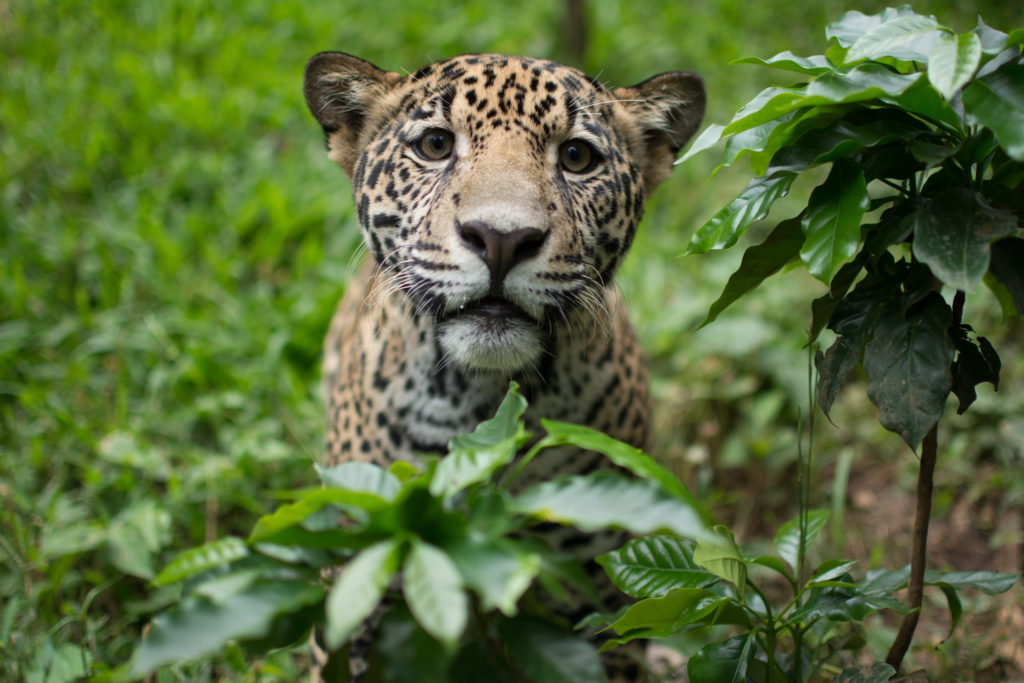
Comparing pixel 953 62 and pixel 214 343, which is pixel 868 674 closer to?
pixel 953 62

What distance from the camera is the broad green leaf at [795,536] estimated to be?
259 cm

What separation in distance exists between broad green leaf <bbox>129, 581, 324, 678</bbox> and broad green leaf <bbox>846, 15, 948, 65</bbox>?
178 centimetres

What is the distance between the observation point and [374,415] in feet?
10.6

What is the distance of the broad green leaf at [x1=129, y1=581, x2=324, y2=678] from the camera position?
Result: 137 centimetres

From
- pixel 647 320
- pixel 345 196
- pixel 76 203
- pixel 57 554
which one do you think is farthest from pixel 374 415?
pixel 76 203

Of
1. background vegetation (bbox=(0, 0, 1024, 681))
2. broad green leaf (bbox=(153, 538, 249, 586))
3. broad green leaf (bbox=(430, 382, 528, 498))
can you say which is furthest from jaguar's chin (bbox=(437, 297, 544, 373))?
background vegetation (bbox=(0, 0, 1024, 681))

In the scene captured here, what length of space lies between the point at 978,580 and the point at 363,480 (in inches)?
75.8

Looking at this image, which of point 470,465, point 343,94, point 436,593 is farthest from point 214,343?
point 436,593

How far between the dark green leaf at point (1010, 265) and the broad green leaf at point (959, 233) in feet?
0.52

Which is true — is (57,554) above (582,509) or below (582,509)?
below

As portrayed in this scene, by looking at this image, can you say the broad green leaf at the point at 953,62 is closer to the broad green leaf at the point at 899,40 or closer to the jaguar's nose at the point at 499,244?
the broad green leaf at the point at 899,40

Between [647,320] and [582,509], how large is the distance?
424 centimetres

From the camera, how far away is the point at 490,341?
263 cm

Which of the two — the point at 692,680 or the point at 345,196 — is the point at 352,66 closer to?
the point at 692,680
